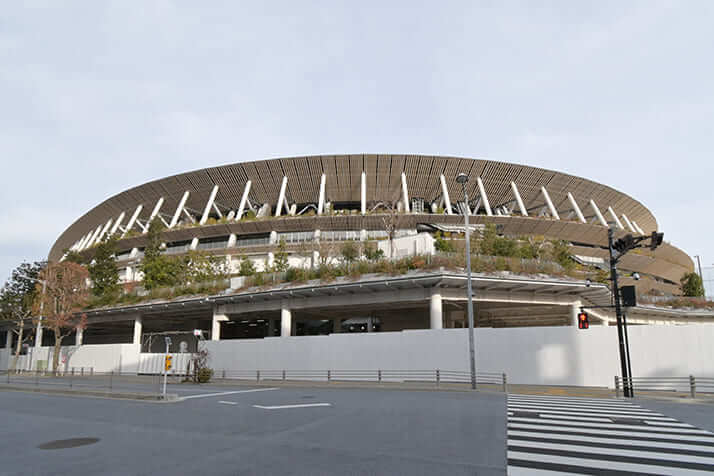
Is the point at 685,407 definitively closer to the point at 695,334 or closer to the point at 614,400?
the point at 614,400

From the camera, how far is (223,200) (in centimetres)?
6197

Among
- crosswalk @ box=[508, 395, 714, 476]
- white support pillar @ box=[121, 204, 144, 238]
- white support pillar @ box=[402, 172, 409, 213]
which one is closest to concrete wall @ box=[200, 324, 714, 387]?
crosswalk @ box=[508, 395, 714, 476]

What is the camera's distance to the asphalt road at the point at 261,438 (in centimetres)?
664

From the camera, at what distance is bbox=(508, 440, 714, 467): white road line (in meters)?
7.24

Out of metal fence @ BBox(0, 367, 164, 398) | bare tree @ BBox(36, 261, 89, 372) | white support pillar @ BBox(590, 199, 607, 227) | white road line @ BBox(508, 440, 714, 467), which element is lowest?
metal fence @ BBox(0, 367, 164, 398)

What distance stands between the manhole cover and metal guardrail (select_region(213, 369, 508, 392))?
15.5 metres

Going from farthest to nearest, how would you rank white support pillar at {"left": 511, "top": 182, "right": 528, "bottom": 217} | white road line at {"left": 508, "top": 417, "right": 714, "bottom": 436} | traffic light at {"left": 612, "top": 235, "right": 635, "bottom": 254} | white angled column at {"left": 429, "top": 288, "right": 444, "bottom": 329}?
white support pillar at {"left": 511, "top": 182, "right": 528, "bottom": 217} < white angled column at {"left": 429, "top": 288, "right": 444, "bottom": 329} < traffic light at {"left": 612, "top": 235, "right": 635, "bottom": 254} < white road line at {"left": 508, "top": 417, "right": 714, "bottom": 436}

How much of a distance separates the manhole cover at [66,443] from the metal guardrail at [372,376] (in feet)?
51.0

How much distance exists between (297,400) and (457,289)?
16054 millimetres

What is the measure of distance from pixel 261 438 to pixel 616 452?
630 cm

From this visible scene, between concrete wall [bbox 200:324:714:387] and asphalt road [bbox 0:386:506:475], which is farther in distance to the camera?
concrete wall [bbox 200:324:714:387]

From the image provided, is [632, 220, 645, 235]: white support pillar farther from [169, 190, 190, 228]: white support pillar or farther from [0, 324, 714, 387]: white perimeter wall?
[169, 190, 190, 228]: white support pillar

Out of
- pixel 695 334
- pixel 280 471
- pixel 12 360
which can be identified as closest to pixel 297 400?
pixel 280 471

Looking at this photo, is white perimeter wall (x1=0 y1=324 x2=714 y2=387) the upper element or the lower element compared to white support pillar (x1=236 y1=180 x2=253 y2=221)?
lower
